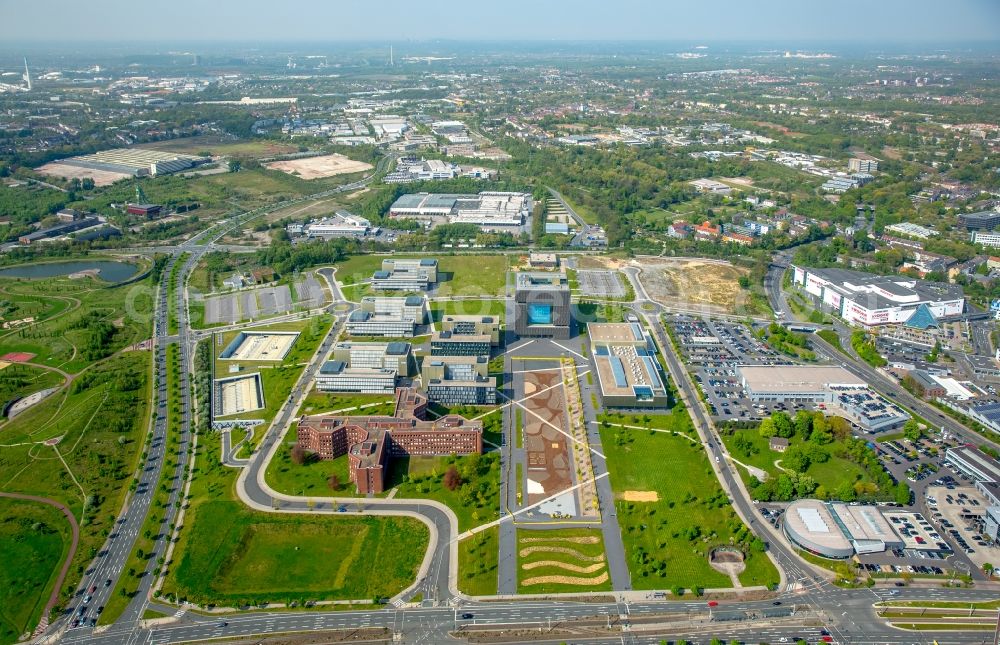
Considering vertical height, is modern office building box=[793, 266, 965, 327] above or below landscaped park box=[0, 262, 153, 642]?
above

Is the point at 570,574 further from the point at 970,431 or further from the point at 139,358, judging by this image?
the point at 139,358

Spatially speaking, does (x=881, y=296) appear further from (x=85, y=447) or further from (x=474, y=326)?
(x=85, y=447)

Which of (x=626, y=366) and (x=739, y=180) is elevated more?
(x=739, y=180)

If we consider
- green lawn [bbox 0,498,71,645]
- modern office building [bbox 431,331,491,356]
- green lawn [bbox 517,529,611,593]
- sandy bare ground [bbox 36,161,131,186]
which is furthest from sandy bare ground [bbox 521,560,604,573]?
sandy bare ground [bbox 36,161,131,186]

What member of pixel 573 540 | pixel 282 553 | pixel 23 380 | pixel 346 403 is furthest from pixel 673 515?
pixel 23 380

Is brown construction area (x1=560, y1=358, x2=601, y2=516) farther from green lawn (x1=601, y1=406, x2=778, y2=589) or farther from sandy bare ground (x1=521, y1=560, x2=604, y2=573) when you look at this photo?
sandy bare ground (x1=521, y1=560, x2=604, y2=573)

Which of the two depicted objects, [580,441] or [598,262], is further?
[598,262]

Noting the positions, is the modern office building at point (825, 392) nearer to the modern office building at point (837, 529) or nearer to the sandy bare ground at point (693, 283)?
the modern office building at point (837, 529)

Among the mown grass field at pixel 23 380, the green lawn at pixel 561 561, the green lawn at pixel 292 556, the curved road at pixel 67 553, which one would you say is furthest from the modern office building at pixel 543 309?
the mown grass field at pixel 23 380
